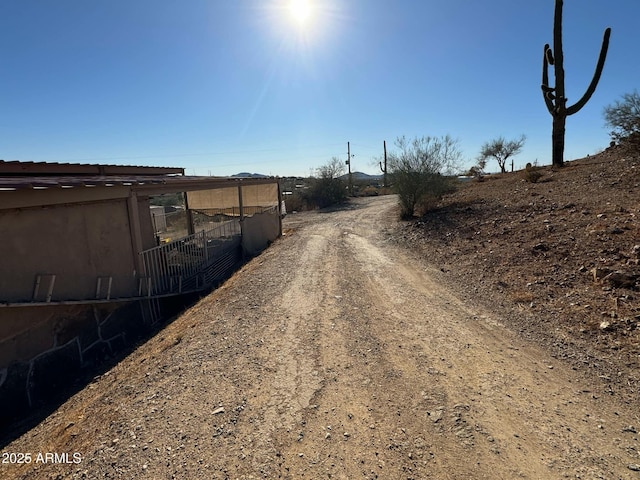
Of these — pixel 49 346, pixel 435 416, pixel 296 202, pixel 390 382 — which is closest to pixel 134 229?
pixel 49 346

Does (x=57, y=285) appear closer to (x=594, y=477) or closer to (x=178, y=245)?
(x=178, y=245)

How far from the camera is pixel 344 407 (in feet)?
11.2


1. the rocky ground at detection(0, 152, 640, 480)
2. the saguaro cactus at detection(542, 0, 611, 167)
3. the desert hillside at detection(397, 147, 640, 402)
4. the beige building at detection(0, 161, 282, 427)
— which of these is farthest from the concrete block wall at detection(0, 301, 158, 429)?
the saguaro cactus at detection(542, 0, 611, 167)

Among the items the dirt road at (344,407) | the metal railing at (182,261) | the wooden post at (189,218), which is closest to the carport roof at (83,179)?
the metal railing at (182,261)

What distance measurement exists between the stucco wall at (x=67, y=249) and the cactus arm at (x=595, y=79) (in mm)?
18448

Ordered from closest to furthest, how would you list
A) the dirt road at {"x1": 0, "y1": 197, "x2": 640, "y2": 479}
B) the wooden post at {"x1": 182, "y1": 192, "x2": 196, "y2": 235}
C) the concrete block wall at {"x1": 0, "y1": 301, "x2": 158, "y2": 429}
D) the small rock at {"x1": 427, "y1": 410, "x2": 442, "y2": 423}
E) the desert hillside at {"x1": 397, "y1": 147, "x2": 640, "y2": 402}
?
1. the dirt road at {"x1": 0, "y1": 197, "x2": 640, "y2": 479}
2. the small rock at {"x1": 427, "y1": 410, "x2": 442, "y2": 423}
3. the desert hillside at {"x1": 397, "y1": 147, "x2": 640, "y2": 402}
4. the concrete block wall at {"x1": 0, "y1": 301, "x2": 158, "y2": 429}
5. the wooden post at {"x1": 182, "y1": 192, "x2": 196, "y2": 235}

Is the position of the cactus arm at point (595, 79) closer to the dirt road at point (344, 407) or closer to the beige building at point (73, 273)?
the dirt road at point (344, 407)

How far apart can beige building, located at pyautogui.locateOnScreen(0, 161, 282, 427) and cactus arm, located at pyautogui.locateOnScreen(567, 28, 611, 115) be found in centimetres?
1644

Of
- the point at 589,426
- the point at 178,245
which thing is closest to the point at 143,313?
the point at 178,245

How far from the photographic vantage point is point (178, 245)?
9.15 meters

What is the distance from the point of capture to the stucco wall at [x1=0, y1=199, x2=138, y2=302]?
5.16 meters

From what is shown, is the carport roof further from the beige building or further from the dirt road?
the dirt road

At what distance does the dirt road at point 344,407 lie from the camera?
9.02ft

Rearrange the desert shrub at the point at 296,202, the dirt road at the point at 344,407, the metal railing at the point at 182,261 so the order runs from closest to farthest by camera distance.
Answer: the dirt road at the point at 344,407
the metal railing at the point at 182,261
the desert shrub at the point at 296,202
